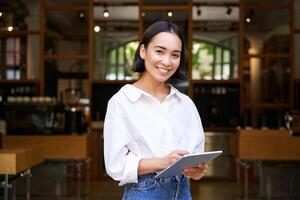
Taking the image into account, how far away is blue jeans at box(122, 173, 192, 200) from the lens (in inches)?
68.4

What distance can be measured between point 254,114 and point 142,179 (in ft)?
27.0

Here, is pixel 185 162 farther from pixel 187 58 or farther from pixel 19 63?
pixel 19 63

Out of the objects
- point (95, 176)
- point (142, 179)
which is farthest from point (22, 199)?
point (142, 179)

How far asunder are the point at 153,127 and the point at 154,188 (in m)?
0.19

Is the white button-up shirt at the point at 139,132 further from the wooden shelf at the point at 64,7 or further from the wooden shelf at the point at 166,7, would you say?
the wooden shelf at the point at 64,7

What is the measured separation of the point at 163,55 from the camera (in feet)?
5.82

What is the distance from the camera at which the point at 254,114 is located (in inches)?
385

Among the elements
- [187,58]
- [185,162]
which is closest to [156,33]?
[185,162]

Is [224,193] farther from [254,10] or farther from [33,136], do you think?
[254,10]

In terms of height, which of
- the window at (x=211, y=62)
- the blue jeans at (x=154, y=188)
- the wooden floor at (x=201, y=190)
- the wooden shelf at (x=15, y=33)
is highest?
the wooden shelf at (x=15, y=33)

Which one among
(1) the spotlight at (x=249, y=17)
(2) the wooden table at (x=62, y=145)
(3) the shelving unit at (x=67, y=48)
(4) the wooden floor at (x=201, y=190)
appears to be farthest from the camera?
(1) the spotlight at (x=249, y=17)

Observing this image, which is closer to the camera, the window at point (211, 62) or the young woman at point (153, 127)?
the young woman at point (153, 127)

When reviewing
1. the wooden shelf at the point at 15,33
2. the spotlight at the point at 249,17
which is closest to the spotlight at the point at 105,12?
the wooden shelf at the point at 15,33

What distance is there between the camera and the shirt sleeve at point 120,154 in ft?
5.52
